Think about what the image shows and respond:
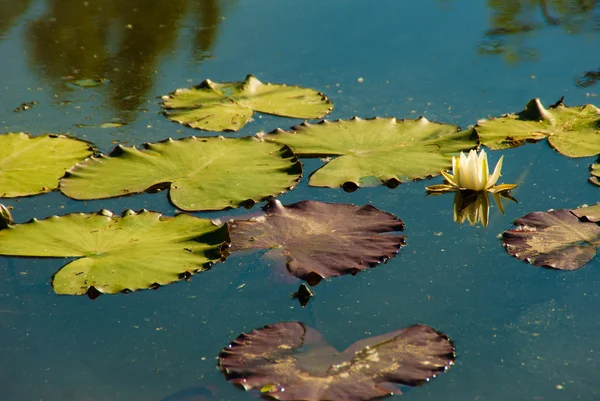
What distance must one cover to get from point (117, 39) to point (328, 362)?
307cm

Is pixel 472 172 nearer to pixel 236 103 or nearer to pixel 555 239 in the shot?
pixel 555 239

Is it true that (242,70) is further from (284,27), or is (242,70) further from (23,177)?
(23,177)

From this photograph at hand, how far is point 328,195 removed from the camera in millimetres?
2633

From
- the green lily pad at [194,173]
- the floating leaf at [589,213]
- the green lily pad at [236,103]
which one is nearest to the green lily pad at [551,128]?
the floating leaf at [589,213]

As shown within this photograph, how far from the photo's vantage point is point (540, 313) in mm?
2006

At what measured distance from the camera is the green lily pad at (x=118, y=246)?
217 centimetres

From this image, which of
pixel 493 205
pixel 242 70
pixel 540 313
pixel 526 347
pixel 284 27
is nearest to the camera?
pixel 526 347

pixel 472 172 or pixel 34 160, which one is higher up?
pixel 472 172

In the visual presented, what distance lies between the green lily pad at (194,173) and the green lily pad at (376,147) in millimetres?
123

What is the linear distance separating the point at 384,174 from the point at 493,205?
15.8 inches

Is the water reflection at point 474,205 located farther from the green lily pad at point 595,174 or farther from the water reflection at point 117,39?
the water reflection at point 117,39

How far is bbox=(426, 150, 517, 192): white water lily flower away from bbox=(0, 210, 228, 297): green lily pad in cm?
86

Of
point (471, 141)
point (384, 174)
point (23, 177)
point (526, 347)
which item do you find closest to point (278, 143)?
point (384, 174)

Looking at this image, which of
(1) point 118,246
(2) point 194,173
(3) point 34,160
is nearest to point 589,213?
(2) point 194,173
